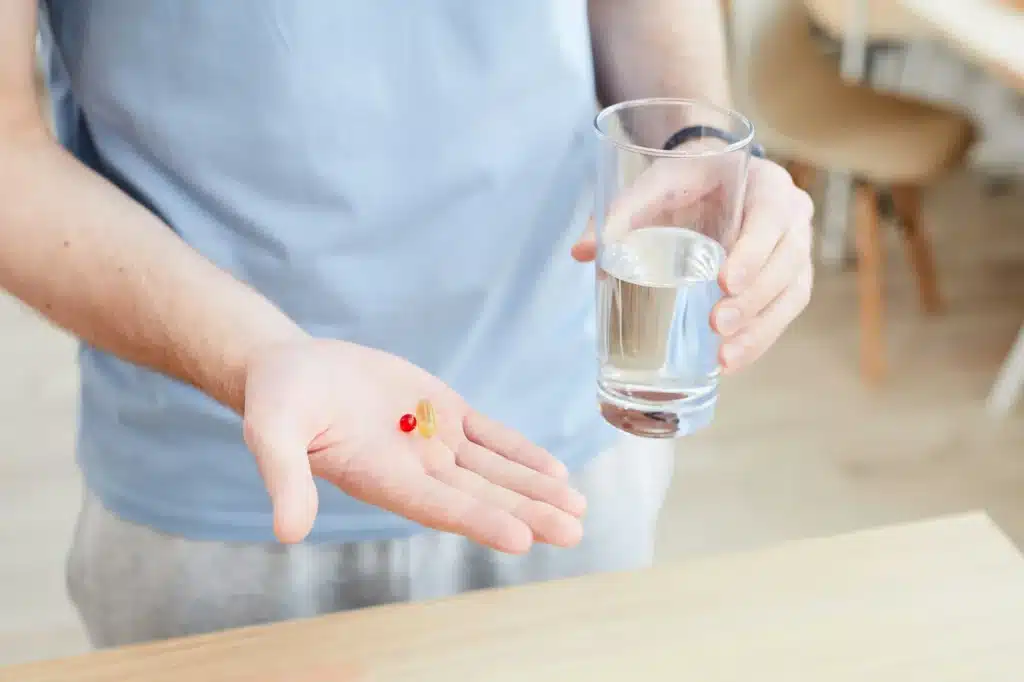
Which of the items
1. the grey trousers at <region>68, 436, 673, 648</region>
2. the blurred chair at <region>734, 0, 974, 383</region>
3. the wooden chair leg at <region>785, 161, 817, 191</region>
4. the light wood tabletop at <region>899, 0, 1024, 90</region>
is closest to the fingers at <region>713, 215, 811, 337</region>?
the grey trousers at <region>68, 436, 673, 648</region>

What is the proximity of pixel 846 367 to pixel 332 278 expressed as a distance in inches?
70.5

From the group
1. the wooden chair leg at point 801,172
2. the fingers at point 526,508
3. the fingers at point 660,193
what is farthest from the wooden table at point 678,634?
the wooden chair leg at point 801,172

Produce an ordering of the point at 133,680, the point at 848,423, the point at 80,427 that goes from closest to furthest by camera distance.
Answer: the point at 133,680 → the point at 80,427 → the point at 848,423

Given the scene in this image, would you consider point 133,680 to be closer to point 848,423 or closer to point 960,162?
point 848,423

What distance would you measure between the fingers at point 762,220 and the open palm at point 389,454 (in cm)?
17

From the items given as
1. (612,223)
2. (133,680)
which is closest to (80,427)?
(133,680)

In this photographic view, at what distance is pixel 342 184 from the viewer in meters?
0.72

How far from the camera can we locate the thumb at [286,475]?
0.55 metres

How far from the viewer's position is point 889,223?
2799 millimetres

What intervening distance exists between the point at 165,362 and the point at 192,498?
0.15 metres

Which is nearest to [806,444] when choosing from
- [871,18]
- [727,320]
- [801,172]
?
[801,172]

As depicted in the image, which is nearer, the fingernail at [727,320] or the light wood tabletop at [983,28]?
the fingernail at [727,320]

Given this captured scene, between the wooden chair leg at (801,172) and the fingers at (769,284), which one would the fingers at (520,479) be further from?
the wooden chair leg at (801,172)

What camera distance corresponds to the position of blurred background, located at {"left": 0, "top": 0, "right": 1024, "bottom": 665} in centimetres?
190
